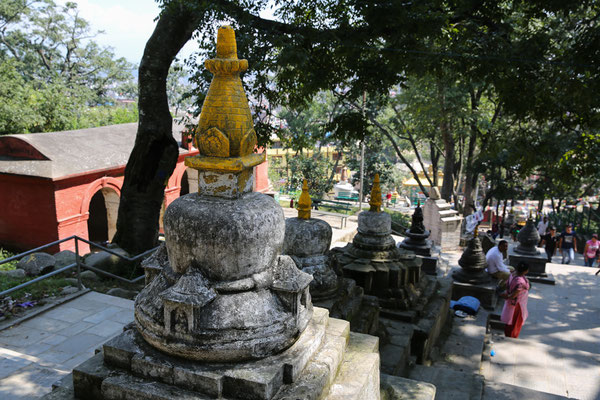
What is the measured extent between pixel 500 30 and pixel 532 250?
19.3 ft

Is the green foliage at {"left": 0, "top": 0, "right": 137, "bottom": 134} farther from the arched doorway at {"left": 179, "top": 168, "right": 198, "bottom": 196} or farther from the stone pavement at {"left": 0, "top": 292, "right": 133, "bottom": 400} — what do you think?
the stone pavement at {"left": 0, "top": 292, "right": 133, "bottom": 400}

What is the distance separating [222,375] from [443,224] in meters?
14.1

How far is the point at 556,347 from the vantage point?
7.23m

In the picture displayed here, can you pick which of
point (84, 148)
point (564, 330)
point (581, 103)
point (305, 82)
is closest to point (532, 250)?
point (564, 330)

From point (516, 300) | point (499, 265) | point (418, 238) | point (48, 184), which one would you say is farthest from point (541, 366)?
point (48, 184)

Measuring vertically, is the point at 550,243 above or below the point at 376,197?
below

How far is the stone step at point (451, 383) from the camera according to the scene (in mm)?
4883

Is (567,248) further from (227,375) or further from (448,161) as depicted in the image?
(227,375)

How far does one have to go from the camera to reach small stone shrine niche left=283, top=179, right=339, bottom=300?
5219 millimetres

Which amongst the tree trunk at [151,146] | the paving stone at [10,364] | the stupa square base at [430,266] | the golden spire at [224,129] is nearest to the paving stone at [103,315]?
the paving stone at [10,364]

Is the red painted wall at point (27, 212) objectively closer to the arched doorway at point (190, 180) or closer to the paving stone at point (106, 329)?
the arched doorway at point (190, 180)

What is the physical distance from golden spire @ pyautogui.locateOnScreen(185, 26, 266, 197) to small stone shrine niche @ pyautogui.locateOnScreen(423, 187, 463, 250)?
13813mm

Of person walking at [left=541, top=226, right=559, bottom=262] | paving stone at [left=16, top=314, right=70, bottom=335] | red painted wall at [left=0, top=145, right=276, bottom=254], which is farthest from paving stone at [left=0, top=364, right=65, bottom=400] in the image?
person walking at [left=541, top=226, right=559, bottom=262]

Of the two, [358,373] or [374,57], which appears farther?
[374,57]
